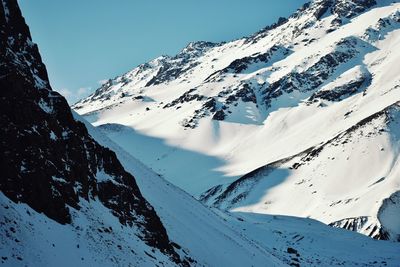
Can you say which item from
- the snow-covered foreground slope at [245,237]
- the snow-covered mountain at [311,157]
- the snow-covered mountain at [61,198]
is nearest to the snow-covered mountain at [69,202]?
the snow-covered mountain at [61,198]

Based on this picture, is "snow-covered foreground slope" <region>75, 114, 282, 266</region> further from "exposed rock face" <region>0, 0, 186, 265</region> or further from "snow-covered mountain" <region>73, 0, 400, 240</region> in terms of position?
"snow-covered mountain" <region>73, 0, 400, 240</region>

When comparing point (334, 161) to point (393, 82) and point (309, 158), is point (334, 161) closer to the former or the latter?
point (309, 158)

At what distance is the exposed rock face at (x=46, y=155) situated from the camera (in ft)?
83.5

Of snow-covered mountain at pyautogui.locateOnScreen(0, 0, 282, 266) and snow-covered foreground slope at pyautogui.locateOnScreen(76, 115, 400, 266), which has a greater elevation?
snow-covered mountain at pyautogui.locateOnScreen(0, 0, 282, 266)

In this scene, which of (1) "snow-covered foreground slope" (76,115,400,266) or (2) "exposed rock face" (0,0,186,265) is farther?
(1) "snow-covered foreground slope" (76,115,400,266)

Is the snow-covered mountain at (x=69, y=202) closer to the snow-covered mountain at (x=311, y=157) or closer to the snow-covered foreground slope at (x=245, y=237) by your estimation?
the snow-covered foreground slope at (x=245, y=237)

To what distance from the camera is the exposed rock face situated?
2544 centimetres

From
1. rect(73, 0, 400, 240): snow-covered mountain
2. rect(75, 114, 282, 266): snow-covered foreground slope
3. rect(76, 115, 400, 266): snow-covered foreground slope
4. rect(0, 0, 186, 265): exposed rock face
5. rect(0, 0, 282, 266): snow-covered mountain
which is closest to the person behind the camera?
rect(0, 0, 282, 266): snow-covered mountain

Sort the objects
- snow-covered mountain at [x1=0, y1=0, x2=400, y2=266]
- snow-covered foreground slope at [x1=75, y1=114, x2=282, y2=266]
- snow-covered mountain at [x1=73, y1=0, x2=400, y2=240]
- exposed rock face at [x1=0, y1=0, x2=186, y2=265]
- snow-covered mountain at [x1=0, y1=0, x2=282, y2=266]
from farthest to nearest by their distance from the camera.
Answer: snow-covered mountain at [x1=73, y1=0, x2=400, y2=240] → snow-covered foreground slope at [x1=75, y1=114, x2=282, y2=266] → exposed rock face at [x1=0, y1=0, x2=186, y2=265] → snow-covered mountain at [x1=0, y1=0, x2=400, y2=266] → snow-covered mountain at [x1=0, y1=0, x2=282, y2=266]

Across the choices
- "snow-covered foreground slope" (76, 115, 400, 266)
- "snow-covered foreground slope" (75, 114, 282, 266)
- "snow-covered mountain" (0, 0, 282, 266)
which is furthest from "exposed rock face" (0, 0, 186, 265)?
"snow-covered foreground slope" (76, 115, 400, 266)

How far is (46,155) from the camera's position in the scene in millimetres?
28375

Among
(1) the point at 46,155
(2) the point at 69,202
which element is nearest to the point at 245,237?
(2) the point at 69,202

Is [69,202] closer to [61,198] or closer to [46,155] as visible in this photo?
[61,198]

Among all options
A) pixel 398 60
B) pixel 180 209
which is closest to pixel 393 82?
pixel 398 60
